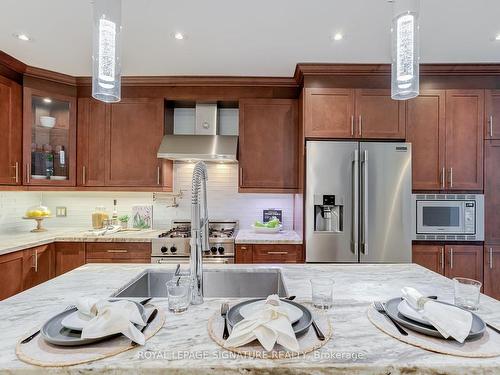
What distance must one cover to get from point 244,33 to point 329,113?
106 centimetres

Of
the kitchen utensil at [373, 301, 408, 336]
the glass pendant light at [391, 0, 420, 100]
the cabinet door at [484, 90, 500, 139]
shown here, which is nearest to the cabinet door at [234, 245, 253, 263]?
the kitchen utensil at [373, 301, 408, 336]

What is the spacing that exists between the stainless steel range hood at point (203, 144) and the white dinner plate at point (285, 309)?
6.58ft

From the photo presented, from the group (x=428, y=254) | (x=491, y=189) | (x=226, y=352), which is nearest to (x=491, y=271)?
A: (x=428, y=254)

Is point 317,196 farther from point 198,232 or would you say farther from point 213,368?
point 213,368

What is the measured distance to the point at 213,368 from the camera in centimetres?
72

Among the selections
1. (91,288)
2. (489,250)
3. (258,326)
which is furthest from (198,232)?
(489,250)

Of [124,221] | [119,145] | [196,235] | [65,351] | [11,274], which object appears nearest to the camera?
[65,351]

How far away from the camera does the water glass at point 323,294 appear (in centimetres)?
107

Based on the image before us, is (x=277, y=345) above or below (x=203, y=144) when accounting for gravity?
below

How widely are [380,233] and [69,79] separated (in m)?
3.43

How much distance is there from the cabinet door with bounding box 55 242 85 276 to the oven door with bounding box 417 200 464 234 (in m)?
3.17

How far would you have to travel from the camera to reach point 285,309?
91 centimetres

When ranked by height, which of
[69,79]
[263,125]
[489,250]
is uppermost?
[69,79]

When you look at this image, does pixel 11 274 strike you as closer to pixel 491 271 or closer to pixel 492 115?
pixel 491 271
